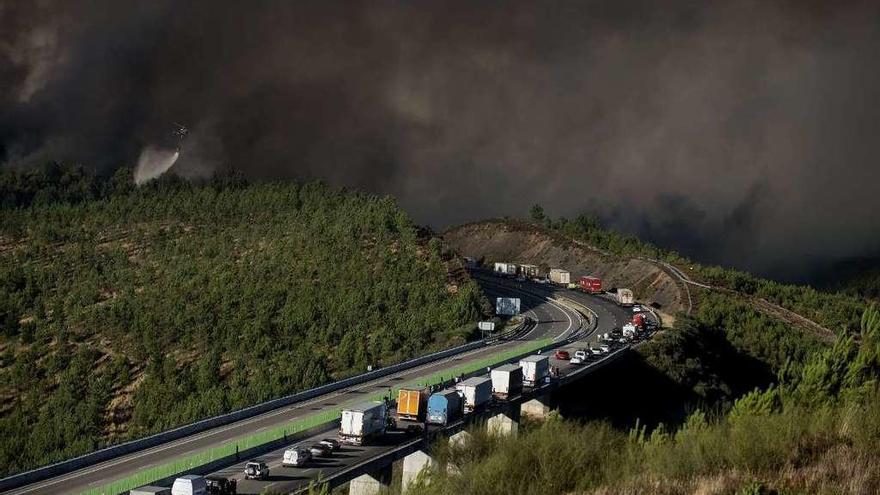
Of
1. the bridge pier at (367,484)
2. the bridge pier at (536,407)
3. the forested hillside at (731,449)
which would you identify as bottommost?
the bridge pier at (536,407)

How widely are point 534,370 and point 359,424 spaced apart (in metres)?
24.4

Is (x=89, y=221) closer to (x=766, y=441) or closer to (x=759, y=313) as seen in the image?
(x=759, y=313)

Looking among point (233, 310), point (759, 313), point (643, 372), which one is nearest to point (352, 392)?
point (643, 372)

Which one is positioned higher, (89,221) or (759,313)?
(89,221)

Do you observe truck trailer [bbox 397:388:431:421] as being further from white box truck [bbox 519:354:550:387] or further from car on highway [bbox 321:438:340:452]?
white box truck [bbox 519:354:550:387]

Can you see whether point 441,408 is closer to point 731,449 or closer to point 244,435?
point 244,435

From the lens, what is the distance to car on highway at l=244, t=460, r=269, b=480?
144 feet

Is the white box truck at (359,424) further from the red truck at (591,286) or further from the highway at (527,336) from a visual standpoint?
the red truck at (591,286)

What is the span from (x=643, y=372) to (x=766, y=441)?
67.4 meters

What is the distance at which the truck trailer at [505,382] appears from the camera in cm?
6738

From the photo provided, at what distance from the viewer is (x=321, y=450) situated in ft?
161

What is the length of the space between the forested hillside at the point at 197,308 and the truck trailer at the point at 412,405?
124 feet

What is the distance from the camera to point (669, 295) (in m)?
156

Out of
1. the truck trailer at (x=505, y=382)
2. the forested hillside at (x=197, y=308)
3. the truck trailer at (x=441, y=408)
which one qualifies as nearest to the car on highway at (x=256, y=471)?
the truck trailer at (x=441, y=408)
